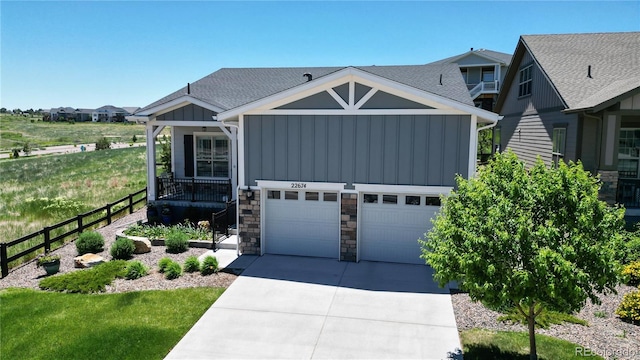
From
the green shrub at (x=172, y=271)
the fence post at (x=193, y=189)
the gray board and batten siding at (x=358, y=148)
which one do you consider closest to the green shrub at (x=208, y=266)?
the green shrub at (x=172, y=271)

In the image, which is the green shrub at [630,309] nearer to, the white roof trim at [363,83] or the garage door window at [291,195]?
the white roof trim at [363,83]

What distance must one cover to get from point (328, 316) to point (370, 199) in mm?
3944

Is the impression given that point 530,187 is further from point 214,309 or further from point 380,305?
point 214,309

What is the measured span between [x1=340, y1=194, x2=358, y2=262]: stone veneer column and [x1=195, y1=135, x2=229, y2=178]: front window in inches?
285

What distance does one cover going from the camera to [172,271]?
11125 millimetres

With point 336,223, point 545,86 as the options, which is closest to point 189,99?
point 336,223

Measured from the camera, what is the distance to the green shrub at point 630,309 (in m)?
8.32

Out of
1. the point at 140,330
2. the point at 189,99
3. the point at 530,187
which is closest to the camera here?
the point at 530,187

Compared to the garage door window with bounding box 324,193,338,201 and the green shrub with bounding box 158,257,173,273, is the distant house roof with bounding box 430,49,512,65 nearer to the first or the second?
the garage door window with bounding box 324,193,338,201

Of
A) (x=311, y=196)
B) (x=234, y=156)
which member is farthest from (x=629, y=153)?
(x=234, y=156)

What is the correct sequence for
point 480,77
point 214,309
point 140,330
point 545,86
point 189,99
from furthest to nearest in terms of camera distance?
point 480,77 < point 545,86 < point 189,99 < point 214,309 < point 140,330

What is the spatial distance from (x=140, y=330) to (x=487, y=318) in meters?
6.45

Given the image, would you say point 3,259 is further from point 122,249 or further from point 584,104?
point 584,104

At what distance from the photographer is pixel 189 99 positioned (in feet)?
50.4
